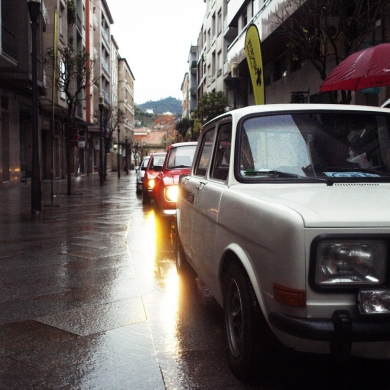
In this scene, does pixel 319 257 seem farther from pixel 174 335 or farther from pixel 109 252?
pixel 109 252

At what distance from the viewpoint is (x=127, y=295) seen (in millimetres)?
5133

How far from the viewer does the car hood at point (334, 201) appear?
247cm

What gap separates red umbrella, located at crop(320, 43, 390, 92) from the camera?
7.96 meters

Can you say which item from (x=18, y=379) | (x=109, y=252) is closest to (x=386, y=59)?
(x=109, y=252)

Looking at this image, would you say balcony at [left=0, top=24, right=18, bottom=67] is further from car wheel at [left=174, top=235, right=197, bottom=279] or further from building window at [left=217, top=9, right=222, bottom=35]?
building window at [left=217, top=9, right=222, bottom=35]

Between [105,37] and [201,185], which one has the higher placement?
[105,37]

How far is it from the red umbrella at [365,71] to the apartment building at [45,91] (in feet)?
26.0

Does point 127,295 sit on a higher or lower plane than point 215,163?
lower

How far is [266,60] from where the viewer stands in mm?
25672

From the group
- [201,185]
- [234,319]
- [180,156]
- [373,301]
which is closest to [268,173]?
[201,185]

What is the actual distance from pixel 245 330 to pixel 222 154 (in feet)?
5.46

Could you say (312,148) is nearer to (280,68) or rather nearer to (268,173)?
(268,173)

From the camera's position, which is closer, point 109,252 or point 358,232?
point 358,232

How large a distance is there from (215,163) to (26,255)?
411 cm
